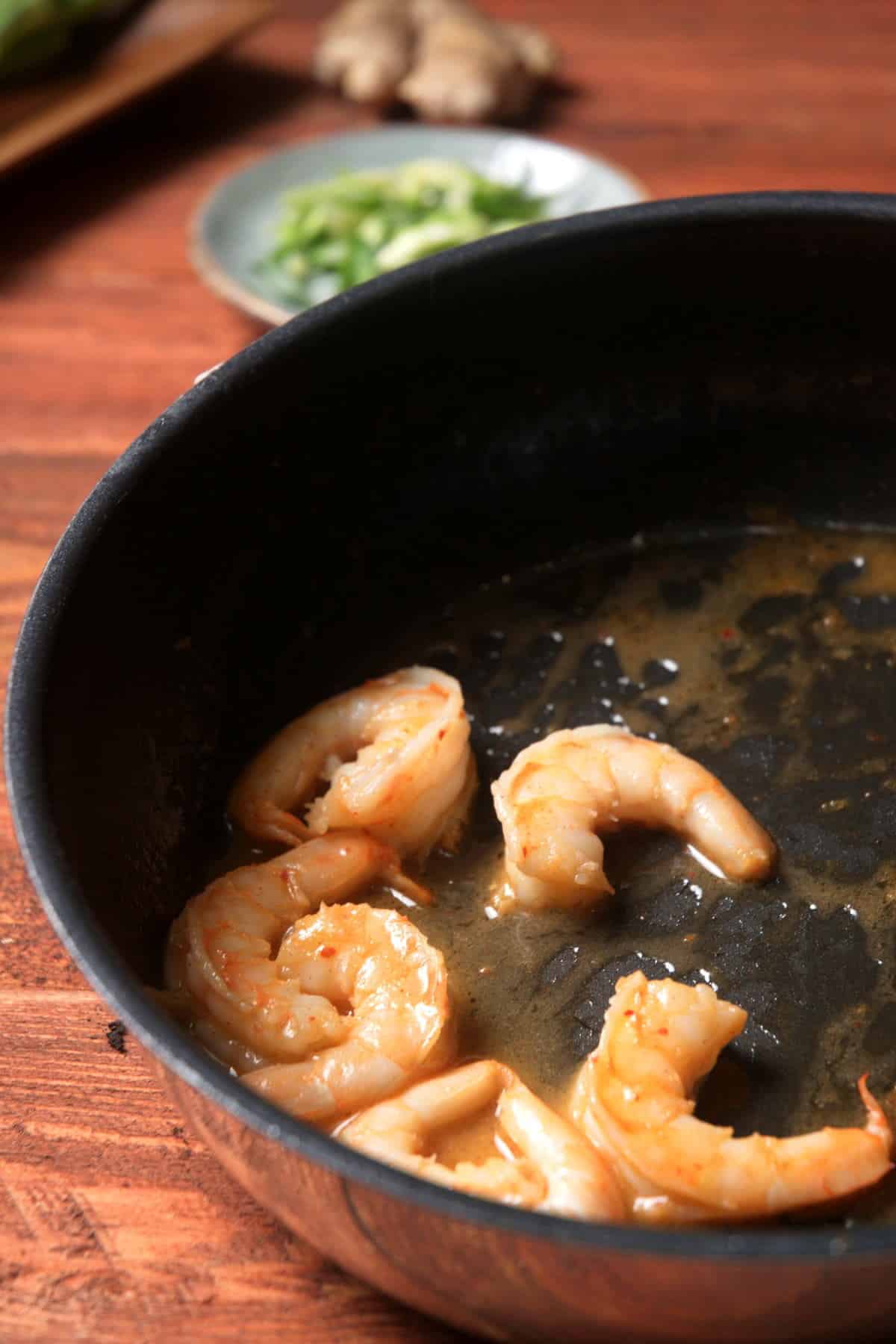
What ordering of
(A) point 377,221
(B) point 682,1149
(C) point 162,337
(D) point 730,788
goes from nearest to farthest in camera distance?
(B) point 682,1149 < (D) point 730,788 < (C) point 162,337 < (A) point 377,221

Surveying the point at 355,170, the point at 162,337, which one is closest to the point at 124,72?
the point at 355,170

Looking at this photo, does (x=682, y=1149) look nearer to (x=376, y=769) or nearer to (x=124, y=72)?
(x=376, y=769)

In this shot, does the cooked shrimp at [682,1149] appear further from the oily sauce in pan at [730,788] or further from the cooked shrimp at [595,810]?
the cooked shrimp at [595,810]

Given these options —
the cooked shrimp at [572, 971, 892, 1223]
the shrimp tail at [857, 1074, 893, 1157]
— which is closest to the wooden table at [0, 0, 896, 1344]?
the cooked shrimp at [572, 971, 892, 1223]

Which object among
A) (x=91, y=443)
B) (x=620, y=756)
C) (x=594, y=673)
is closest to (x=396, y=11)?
(x=91, y=443)

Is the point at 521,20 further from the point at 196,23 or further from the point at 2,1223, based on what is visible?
the point at 2,1223
